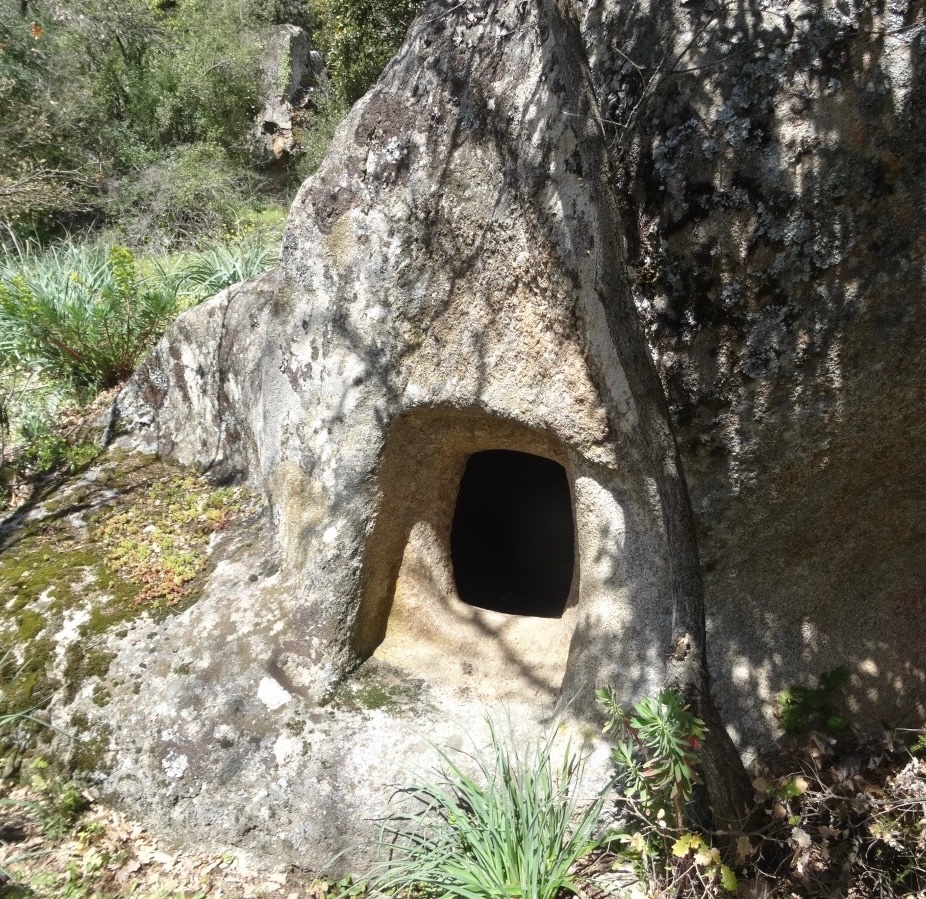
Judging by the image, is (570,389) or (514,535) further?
(514,535)

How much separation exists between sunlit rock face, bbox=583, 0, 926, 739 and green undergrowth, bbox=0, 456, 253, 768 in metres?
2.55

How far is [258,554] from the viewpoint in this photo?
3.75 metres

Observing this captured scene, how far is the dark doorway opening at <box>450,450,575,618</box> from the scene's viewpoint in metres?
4.89

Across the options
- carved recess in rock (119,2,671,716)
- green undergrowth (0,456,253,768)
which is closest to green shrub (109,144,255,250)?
green undergrowth (0,456,253,768)

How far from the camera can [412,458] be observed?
10.9 ft

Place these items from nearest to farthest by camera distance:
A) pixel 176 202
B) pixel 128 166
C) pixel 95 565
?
pixel 95 565 < pixel 176 202 < pixel 128 166

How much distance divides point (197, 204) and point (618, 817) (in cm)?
1129

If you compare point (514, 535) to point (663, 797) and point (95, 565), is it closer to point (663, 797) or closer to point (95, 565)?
point (95, 565)

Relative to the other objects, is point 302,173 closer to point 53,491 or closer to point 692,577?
point 53,491

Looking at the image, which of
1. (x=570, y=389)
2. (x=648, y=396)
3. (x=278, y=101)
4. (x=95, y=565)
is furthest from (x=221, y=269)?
(x=278, y=101)

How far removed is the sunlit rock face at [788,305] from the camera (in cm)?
231

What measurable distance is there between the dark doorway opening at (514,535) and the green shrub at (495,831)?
1.74 meters

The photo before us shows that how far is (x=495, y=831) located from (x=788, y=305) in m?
2.09

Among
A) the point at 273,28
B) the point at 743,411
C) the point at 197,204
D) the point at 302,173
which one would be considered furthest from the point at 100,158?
the point at 743,411
